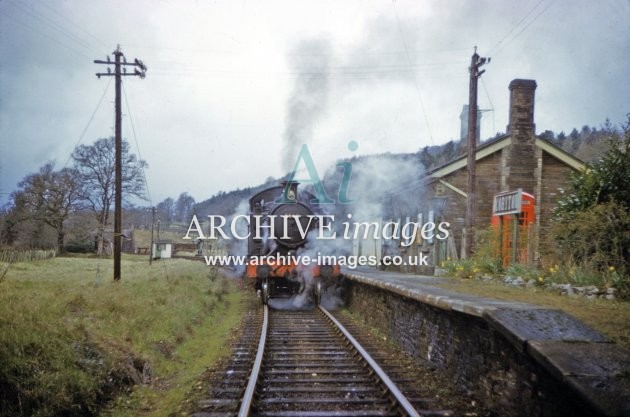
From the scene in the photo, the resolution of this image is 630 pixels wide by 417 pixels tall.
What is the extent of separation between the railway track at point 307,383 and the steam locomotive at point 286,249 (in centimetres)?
377

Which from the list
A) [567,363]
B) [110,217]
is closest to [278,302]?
[567,363]

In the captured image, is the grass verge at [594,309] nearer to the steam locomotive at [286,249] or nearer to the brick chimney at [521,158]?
the steam locomotive at [286,249]

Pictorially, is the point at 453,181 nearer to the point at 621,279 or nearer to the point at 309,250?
the point at 309,250

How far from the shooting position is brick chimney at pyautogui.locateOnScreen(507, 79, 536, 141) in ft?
53.8

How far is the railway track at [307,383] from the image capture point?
4.68m

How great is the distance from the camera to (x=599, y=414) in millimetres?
2869

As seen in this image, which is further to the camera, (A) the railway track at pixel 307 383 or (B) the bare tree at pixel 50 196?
(B) the bare tree at pixel 50 196

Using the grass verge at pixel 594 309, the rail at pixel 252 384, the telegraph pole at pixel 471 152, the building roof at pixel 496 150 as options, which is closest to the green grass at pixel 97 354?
the rail at pixel 252 384

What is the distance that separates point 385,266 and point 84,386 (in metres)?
15.9

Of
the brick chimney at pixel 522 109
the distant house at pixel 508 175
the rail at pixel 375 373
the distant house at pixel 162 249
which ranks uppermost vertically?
the brick chimney at pixel 522 109

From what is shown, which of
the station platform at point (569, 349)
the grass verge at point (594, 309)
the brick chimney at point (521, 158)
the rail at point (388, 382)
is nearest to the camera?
the station platform at point (569, 349)

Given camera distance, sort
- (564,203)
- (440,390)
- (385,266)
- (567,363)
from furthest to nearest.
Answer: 1. (385,266)
2. (564,203)
3. (440,390)
4. (567,363)

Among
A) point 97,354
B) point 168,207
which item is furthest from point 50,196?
point 168,207

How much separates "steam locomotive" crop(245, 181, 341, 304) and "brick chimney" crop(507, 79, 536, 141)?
340 inches
